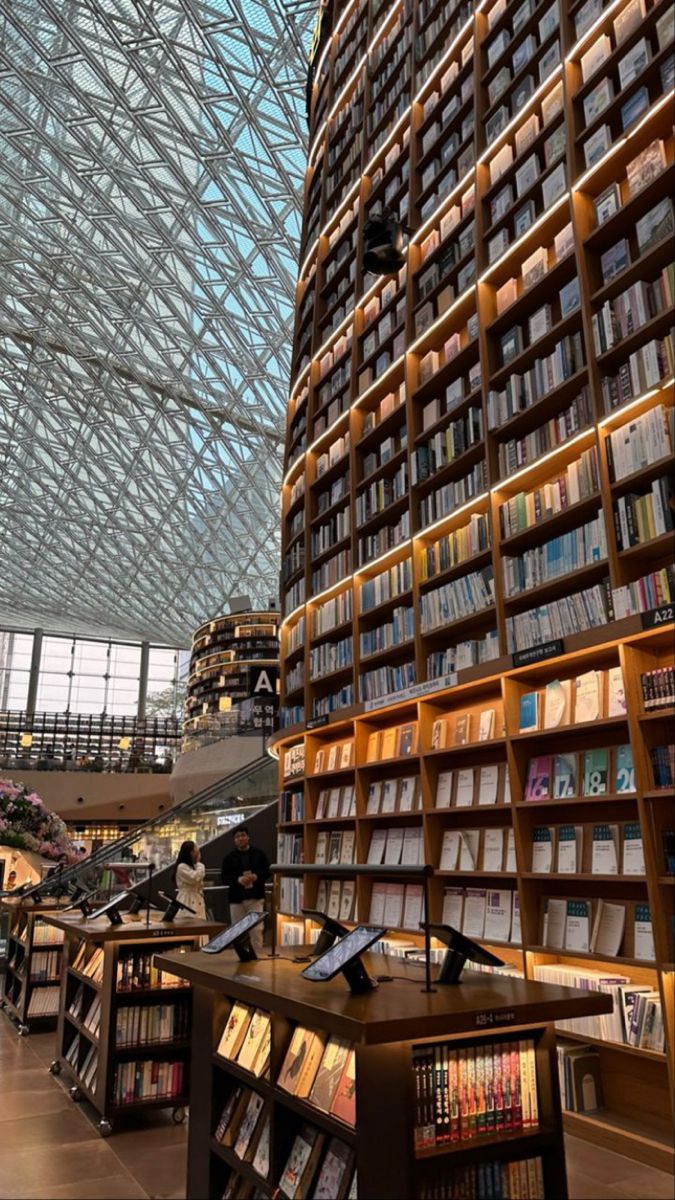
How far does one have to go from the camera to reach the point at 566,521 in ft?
12.6

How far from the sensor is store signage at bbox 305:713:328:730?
5.52 meters

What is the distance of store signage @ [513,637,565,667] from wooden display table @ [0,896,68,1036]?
13.5 feet

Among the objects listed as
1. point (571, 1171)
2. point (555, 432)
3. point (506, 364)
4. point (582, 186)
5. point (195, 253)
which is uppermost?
point (195, 253)

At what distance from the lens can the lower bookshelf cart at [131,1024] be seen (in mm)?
3711

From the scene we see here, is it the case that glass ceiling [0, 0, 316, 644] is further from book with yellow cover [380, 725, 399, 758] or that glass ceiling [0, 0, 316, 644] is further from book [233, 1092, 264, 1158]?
book [233, 1092, 264, 1158]

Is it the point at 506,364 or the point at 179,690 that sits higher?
the point at 179,690

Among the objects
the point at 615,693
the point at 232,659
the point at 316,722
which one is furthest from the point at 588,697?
the point at 232,659

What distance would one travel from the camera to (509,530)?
408cm

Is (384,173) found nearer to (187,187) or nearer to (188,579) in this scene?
(187,187)

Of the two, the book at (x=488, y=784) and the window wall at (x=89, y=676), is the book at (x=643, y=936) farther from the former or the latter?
the window wall at (x=89, y=676)

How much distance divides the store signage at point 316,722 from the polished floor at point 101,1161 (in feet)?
7.89

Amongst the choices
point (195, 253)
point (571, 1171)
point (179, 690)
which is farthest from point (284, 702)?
point (179, 690)

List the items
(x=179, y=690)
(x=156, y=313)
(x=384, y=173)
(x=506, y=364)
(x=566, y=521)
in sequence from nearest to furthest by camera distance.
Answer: (x=566, y=521) → (x=506, y=364) → (x=384, y=173) → (x=156, y=313) → (x=179, y=690)

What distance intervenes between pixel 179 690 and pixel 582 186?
43.6m
